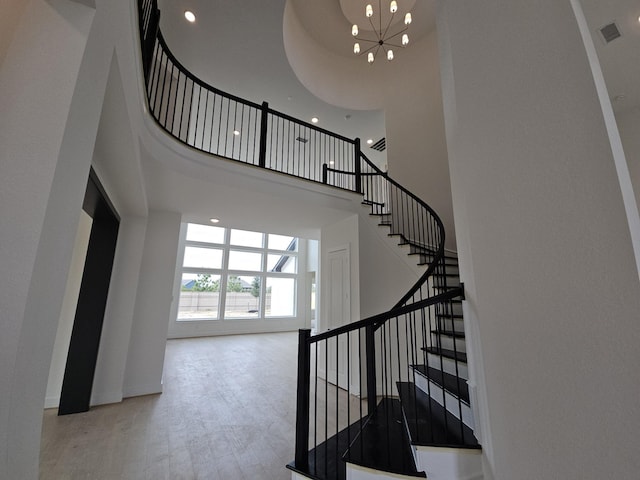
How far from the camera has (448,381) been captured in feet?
7.62

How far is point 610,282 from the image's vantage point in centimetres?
106

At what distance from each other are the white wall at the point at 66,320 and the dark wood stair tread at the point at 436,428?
14.0ft

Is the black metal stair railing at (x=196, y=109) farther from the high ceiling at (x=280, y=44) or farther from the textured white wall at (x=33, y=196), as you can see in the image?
the textured white wall at (x=33, y=196)

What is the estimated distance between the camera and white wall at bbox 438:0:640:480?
1056mm

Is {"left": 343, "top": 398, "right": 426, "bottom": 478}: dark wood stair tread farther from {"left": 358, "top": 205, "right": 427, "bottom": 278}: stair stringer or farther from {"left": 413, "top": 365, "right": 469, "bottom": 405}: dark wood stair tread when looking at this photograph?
{"left": 358, "top": 205, "right": 427, "bottom": 278}: stair stringer

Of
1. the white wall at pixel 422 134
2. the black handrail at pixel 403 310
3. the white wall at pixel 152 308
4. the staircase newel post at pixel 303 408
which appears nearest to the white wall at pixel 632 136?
the white wall at pixel 422 134

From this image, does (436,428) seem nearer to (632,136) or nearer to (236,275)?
(632,136)

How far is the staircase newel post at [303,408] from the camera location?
6.68ft

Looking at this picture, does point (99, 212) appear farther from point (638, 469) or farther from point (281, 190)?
point (638, 469)

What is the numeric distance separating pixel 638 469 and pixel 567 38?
1806 millimetres

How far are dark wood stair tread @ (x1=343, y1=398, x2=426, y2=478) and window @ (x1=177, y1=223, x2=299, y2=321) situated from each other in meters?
7.85

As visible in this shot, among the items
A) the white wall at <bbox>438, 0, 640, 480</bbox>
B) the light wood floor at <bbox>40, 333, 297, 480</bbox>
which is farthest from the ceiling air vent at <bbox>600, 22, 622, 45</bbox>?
the light wood floor at <bbox>40, 333, 297, 480</bbox>

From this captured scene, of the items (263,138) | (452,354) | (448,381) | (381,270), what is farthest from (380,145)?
(448,381)

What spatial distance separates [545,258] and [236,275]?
9535mm
